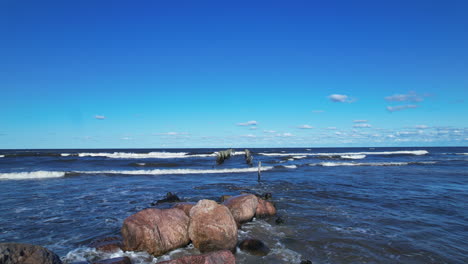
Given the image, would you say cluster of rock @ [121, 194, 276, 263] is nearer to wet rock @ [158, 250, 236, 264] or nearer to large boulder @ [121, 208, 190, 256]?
large boulder @ [121, 208, 190, 256]

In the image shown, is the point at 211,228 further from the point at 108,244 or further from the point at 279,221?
the point at 279,221

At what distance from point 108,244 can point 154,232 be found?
1.34 metres

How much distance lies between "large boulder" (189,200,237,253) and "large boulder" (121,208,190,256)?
0.34m

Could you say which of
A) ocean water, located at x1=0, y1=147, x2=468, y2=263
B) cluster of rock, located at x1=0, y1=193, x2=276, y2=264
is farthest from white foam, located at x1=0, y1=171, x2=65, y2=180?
cluster of rock, located at x1=0, y1=193, x2=276, y2=264

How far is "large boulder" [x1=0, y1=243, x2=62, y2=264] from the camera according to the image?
3.95m

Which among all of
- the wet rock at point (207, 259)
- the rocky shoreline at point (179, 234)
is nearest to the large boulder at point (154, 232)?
the rocky shoreline at point (179, 234)

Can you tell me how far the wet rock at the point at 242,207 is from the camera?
8901 millimetres

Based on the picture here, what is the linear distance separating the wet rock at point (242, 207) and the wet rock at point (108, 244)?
371 cm

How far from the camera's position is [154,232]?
21.2 ft

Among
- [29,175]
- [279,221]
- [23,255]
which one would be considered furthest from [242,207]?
[29,175]

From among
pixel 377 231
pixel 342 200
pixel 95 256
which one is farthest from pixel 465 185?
pixel 95 256

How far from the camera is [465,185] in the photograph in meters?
17.3

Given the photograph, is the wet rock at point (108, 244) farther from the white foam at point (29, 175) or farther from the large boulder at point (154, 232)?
the white foam at point (29, 175)

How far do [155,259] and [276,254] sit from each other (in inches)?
118
